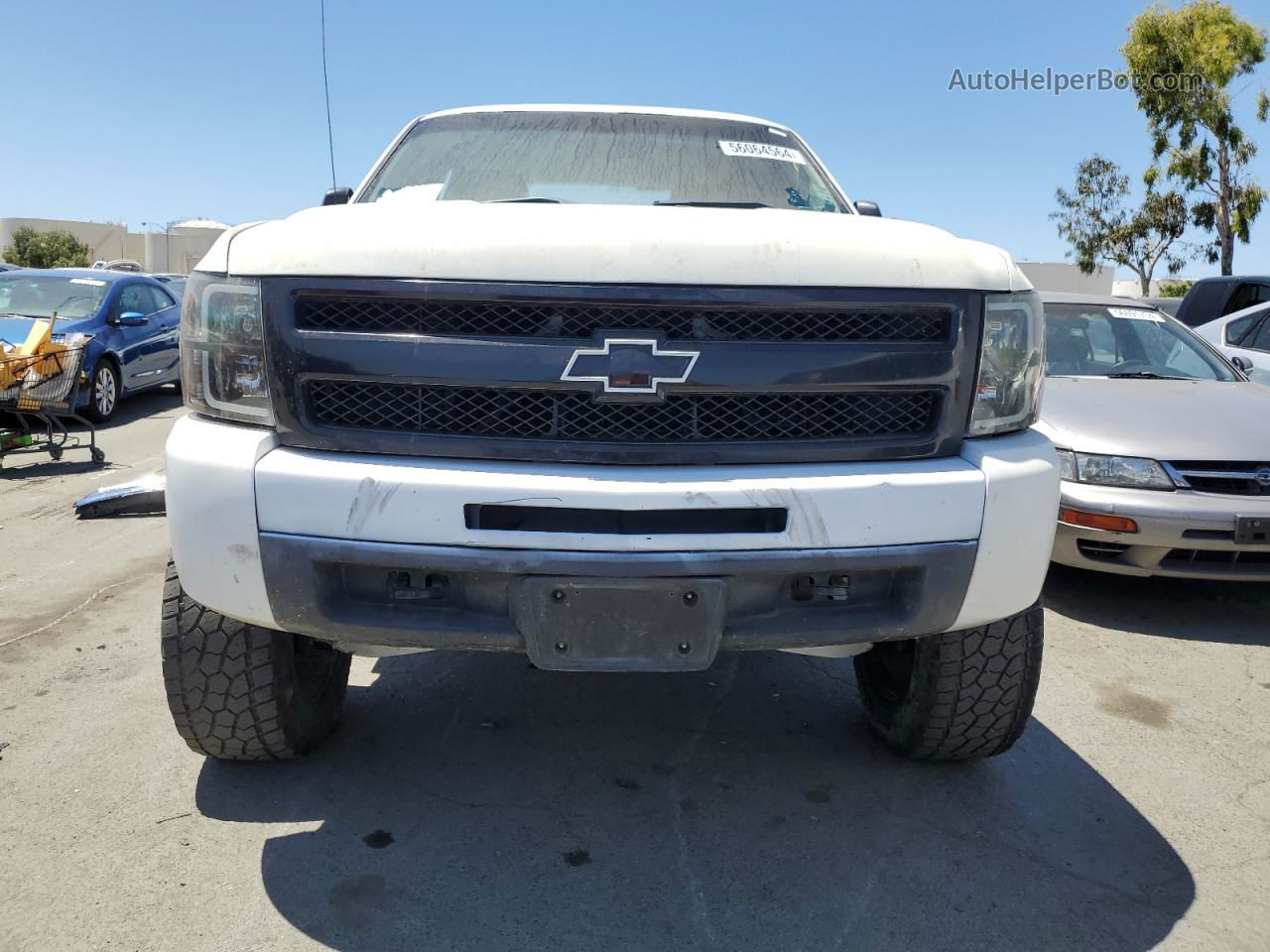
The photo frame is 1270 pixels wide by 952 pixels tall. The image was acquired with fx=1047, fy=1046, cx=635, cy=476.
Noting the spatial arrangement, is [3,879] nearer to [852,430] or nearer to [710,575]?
[710,575]

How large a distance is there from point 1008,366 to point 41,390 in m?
7.37

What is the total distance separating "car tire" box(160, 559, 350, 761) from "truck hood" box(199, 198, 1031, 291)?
867 mm

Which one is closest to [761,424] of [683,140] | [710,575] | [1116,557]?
[710,575]

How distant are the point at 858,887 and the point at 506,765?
3.48 ft

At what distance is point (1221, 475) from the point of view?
14.8 feet

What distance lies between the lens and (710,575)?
2188 millimetres

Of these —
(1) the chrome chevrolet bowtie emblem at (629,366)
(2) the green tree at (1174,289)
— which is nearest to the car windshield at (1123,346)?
(1) the chrome chevrolet bowtie emblem at (629,366)

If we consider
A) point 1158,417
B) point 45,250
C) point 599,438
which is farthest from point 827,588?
point 45,250

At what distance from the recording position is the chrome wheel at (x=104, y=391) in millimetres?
9797

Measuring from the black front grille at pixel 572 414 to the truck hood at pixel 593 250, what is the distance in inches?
9.8

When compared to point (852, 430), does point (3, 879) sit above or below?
below

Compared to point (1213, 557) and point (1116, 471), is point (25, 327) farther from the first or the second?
point (1213, 557)

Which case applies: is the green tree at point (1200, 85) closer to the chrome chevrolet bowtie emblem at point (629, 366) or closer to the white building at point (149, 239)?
the chrome chevrolet bowtie emblem at point (629, 366)

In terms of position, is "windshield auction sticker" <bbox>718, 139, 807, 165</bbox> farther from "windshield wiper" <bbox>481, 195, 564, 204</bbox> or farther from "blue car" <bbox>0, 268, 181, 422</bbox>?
"blue car" <bbox>0, 268, 181, 422</bbox>
